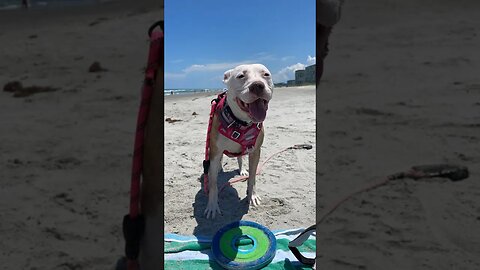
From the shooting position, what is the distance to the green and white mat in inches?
72.9

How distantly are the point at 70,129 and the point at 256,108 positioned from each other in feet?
5.51

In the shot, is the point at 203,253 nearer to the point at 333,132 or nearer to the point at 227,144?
the point at 227,144

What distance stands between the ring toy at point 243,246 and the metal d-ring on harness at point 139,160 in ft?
3.29

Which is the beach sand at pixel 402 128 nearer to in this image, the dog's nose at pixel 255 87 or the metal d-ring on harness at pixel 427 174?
the metal d-ring on harness at pixel 427 174

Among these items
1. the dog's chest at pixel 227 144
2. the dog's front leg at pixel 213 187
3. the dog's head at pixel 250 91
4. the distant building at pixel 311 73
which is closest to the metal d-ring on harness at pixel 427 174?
the distant building at pixel 311 73

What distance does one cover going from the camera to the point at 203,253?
2.05 metres

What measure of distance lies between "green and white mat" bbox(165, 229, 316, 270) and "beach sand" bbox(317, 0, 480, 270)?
87 centimetres

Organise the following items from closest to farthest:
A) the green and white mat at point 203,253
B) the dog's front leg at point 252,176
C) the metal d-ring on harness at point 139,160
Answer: the metal d-ring on harness at point 139,160 < the green and white mat at point 203,253 < the dog's front leg at point 252,176

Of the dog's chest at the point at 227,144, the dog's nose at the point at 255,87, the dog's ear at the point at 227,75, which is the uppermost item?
the dog's ear at the point at 227,75

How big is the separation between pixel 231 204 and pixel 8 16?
94.2 inches

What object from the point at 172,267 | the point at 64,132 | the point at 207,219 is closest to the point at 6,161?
the point at 64,132

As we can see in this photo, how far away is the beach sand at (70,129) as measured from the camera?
93 centimetres

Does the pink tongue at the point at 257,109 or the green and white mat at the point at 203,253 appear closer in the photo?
the green and white mat at the point at 203,253

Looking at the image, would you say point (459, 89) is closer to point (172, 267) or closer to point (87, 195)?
point (87, 195)
